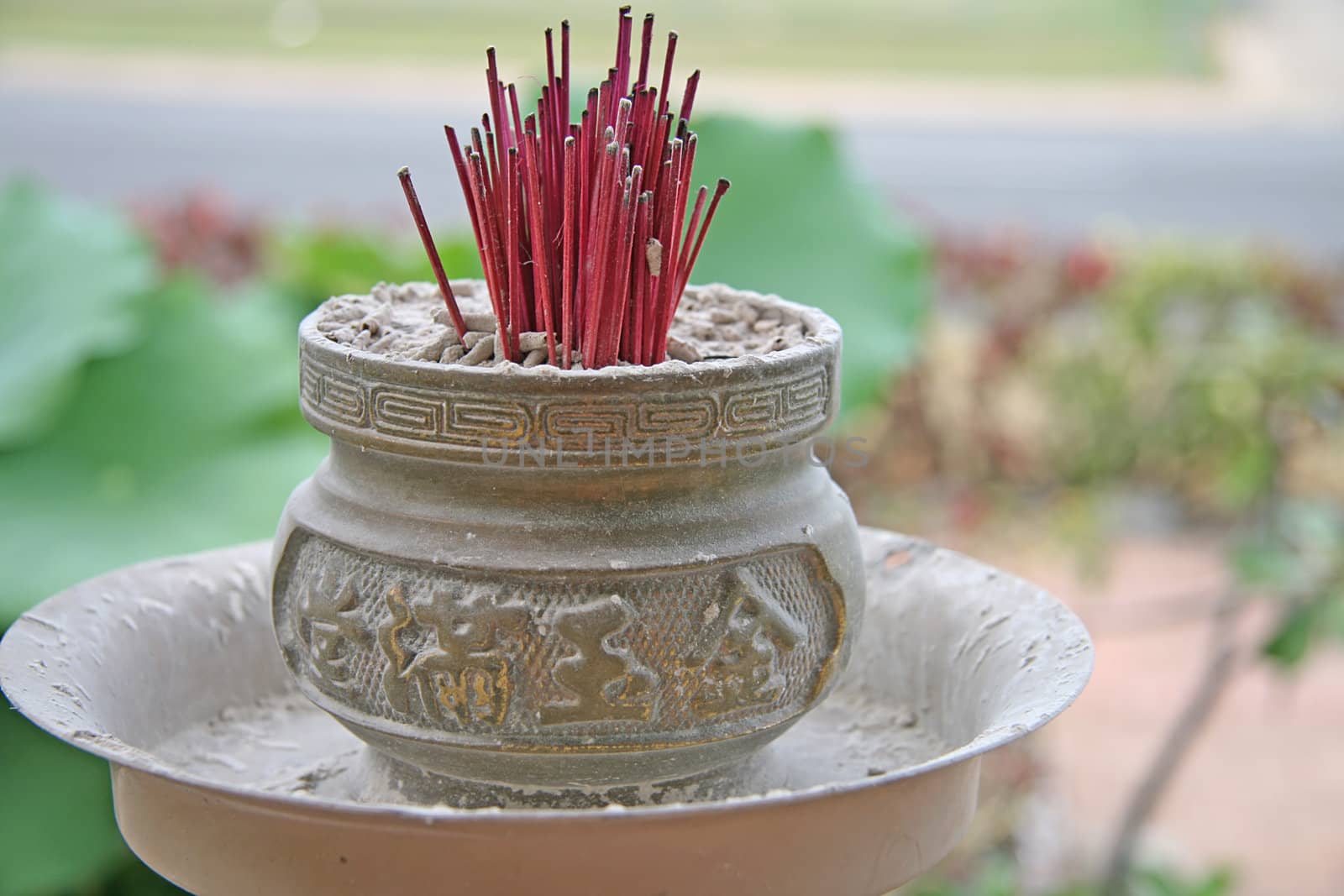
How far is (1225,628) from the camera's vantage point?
2969 mm

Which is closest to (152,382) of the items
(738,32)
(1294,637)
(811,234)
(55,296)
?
(55,296)

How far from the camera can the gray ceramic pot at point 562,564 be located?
3.68 feet

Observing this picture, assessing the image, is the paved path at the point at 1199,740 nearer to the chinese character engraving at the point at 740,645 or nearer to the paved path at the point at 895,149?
the paved path at the point at 895,149

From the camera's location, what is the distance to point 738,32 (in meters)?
13.0

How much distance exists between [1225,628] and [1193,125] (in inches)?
321

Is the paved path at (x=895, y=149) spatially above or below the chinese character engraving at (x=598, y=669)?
below

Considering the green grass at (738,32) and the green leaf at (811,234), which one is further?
the green grass at (738,32)

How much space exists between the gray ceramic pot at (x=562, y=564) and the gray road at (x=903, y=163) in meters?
5.28

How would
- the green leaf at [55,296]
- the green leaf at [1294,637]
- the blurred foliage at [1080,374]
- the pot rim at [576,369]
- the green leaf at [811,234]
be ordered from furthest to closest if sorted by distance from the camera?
the blurred foliage at [1080,374] < the green leaf at [1294,637] < the green leaf at [811,234] < the green leaf at [55,296] < the pot rim at [576,369]

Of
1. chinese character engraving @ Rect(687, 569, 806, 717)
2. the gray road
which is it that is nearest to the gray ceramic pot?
chinese character engraving @ Rect(687, 569, 806, 717)

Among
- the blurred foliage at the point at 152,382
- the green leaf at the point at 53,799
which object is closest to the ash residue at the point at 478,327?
the blurred foliage at the point at 152,382

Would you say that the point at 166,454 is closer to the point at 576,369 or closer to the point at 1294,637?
the point at 576,369

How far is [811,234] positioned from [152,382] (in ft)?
3.45

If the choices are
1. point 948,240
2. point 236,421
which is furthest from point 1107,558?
point 236,421
